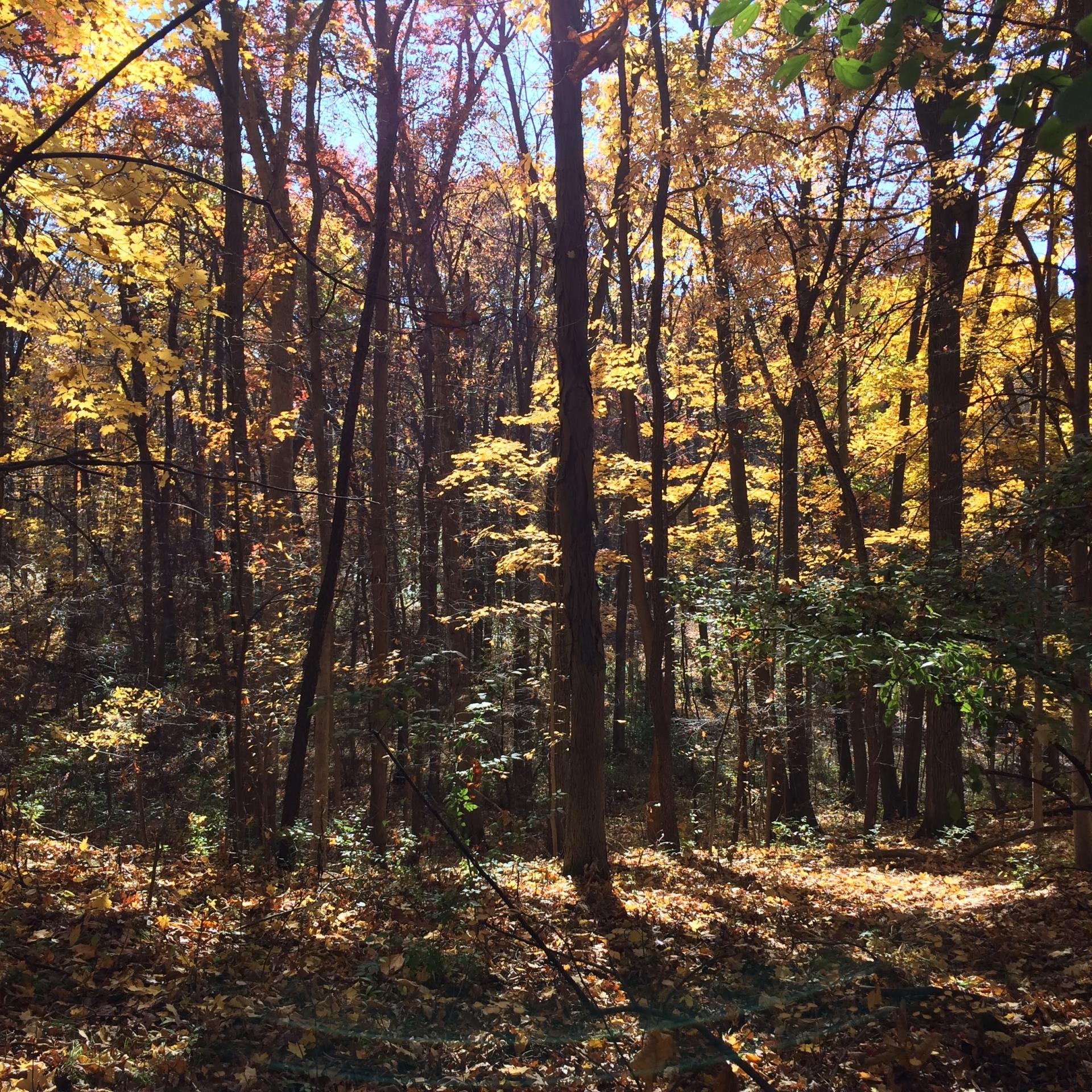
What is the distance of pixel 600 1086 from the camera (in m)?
3.57

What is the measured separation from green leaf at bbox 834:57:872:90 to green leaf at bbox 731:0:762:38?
0.20m

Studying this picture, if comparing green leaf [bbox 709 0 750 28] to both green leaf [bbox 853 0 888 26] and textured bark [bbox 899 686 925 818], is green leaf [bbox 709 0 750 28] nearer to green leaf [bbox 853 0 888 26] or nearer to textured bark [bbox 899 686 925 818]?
green leaf [bbox 853 0 888 26]

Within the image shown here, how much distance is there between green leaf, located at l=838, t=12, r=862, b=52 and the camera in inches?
62.1

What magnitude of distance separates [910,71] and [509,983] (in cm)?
475

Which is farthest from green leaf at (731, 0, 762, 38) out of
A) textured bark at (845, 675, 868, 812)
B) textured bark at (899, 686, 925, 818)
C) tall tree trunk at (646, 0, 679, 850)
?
textured bark at (845, 675, 868, 812)

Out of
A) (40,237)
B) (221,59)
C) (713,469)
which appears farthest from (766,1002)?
(221,59)

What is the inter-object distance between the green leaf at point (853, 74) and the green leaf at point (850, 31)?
0.04 meters

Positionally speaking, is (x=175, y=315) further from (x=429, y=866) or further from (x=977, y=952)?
(x=977, y=952)

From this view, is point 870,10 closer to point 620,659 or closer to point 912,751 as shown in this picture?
point 912,751

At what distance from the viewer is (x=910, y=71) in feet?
5.26

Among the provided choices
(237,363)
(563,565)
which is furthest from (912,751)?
(237,363)

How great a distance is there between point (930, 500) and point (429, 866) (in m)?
7.34

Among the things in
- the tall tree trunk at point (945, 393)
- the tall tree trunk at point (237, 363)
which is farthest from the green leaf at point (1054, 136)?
the tall tree trunk at point (237, 363)

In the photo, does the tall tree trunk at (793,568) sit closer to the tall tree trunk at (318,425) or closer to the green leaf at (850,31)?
the tall tree trunk at (318,425)
